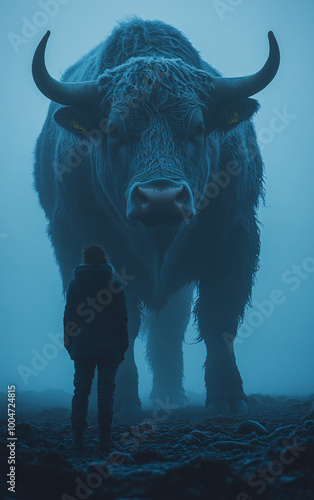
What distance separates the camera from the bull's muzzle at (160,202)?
335cm

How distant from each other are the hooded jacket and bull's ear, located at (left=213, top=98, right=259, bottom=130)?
2532 millimetres

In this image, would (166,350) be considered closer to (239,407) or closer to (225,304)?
(225,304)

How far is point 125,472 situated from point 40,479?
1.02ft

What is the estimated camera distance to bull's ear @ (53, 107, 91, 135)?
456cm

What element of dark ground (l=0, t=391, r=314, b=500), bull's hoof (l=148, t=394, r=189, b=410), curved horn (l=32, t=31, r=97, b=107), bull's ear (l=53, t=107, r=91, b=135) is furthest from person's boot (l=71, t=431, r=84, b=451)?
bull's hoof (l=148, t=394, r=189, b=410)

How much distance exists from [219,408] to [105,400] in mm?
2270

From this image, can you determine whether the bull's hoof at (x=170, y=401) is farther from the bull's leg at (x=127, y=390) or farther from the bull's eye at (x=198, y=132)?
the bull's eye at (x=198, y=132)

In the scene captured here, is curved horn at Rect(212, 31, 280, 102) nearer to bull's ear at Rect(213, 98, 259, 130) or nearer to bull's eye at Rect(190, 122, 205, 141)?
bull's ear at Rect(213, 98, 259, 130)

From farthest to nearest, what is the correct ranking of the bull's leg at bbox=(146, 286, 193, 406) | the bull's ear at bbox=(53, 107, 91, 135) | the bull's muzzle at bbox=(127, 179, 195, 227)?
the bull's leg at bbox=(146, 286, 193, 406) < the bull's ear at bbox=(53, 107, 91, 135) < the bull's muzzle at bbox=(127, 179, 195, 227)

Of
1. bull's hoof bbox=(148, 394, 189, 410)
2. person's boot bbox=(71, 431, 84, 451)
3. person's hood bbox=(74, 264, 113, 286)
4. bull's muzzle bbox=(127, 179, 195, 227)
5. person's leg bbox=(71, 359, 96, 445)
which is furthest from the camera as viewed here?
bull's hoof bbox=(148, 394, 189, 410)

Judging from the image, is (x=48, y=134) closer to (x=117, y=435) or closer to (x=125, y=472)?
(x=117, y=435)

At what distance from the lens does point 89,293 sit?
2.70 metres

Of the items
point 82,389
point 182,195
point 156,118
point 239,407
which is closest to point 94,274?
point 82,389

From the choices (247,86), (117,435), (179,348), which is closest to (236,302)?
(247,86)
